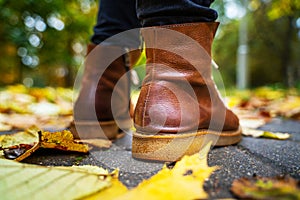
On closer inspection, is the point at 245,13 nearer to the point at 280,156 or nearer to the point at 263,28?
the point at 263,28

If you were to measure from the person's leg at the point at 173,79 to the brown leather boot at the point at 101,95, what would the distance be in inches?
12.9

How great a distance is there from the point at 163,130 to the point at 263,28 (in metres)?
6.78

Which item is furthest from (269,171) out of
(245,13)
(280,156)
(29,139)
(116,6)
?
(245,13)

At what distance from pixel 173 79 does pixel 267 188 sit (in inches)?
16.7

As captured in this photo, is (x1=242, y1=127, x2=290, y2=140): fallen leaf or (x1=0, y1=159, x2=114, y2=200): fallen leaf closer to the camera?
(x1=0, y1=159, x2=114, y2=200): fallen leaf

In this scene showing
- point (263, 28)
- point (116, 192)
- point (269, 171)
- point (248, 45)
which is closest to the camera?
point (116, 192)

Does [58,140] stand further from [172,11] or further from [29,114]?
[29,114]

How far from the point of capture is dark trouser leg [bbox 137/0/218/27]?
0.84m

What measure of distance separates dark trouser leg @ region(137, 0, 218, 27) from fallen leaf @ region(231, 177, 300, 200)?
0.47 metres

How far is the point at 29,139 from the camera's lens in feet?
3.28

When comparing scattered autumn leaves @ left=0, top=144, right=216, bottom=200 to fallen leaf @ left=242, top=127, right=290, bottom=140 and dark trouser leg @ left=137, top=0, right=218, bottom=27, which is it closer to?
dark trouser leg @ left=137, top=0, right=218, bottom=27

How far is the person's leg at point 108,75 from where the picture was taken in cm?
118

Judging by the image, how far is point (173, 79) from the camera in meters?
0.87

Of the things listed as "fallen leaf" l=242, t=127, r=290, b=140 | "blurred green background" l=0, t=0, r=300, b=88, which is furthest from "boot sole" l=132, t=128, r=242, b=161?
"blurred green background" l=0, t=0, r=300, b=88
